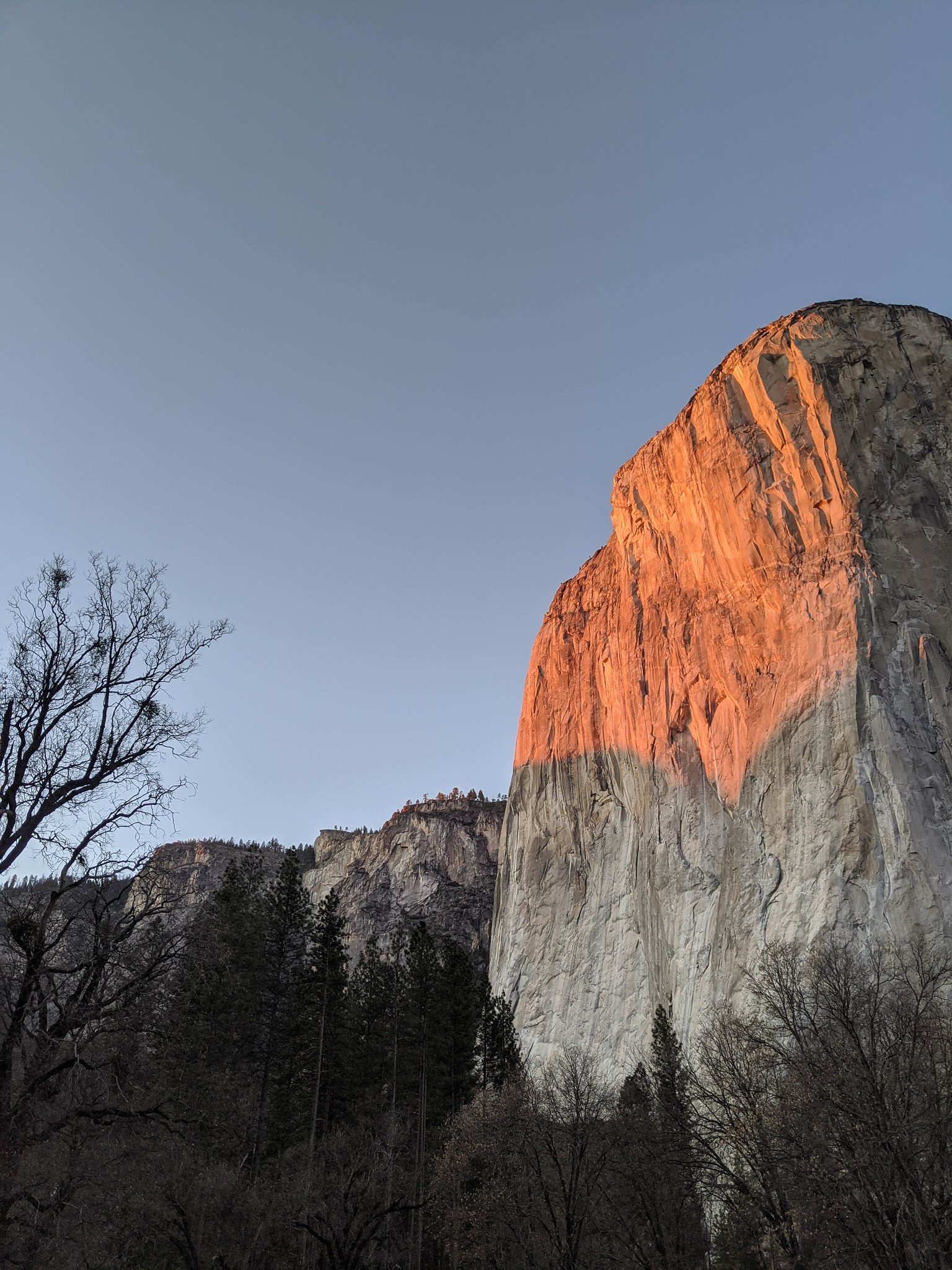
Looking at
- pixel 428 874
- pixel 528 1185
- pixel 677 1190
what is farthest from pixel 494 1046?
pixel 428 874

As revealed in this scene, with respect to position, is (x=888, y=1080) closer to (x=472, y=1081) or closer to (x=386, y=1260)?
(x=386, y=1260)

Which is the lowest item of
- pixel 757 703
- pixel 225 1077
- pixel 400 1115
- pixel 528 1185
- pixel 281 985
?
pixel 528 1185

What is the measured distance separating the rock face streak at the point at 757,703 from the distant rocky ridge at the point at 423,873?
1323cm

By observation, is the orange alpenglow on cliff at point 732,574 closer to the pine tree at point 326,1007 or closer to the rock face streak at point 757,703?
the rock face streak at point 757,703

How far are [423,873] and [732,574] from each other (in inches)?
1582

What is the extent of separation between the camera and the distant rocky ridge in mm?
72500

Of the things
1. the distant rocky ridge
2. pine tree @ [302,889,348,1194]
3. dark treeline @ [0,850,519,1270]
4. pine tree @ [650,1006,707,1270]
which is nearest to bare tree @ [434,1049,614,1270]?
dark treeline @ [0,850,519,1270]

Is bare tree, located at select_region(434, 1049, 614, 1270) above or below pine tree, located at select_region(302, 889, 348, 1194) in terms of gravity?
below

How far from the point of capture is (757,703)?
141 feet

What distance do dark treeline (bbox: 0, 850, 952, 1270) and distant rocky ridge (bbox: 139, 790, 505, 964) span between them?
29590 mm

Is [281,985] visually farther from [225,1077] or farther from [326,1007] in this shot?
[225,1077]

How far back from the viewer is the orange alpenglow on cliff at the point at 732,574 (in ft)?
134

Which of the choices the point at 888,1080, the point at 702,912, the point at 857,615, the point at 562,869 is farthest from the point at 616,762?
the point at 888,1080

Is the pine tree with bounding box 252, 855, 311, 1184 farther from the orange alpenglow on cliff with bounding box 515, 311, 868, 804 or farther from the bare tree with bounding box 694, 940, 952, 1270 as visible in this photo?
the orange alpenglow on cliff with bounding box 515, 311, 868, 804
